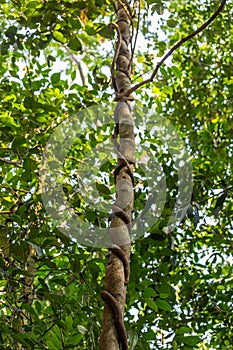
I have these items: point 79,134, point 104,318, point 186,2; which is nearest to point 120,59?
point 104,318

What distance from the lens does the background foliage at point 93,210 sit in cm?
198

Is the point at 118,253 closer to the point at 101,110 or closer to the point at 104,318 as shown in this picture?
the point at 104,318

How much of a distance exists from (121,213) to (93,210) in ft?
2.83

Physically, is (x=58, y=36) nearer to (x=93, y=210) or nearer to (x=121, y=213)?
(x=93, y=210)

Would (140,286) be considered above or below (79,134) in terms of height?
below

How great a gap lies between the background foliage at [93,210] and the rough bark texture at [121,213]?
0.12 meters

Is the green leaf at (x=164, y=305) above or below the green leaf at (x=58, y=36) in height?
below

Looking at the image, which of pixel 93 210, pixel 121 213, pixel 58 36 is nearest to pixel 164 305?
pixel 93 210

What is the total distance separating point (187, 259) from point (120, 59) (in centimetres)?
184

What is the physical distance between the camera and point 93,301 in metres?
2.34

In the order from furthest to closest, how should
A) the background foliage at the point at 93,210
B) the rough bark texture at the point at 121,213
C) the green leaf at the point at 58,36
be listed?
the green leaf at the point at 58,36 < the background foliage at the point at 93,210 < the rough bark texture at the point at 121,213

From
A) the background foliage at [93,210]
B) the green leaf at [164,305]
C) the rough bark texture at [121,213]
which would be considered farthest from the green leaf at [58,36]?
the green leaf at [164,305]

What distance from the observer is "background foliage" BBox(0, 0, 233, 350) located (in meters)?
1.98

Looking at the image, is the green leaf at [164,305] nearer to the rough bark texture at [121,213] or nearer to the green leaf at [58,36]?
the rough bark texture at [121,213]
